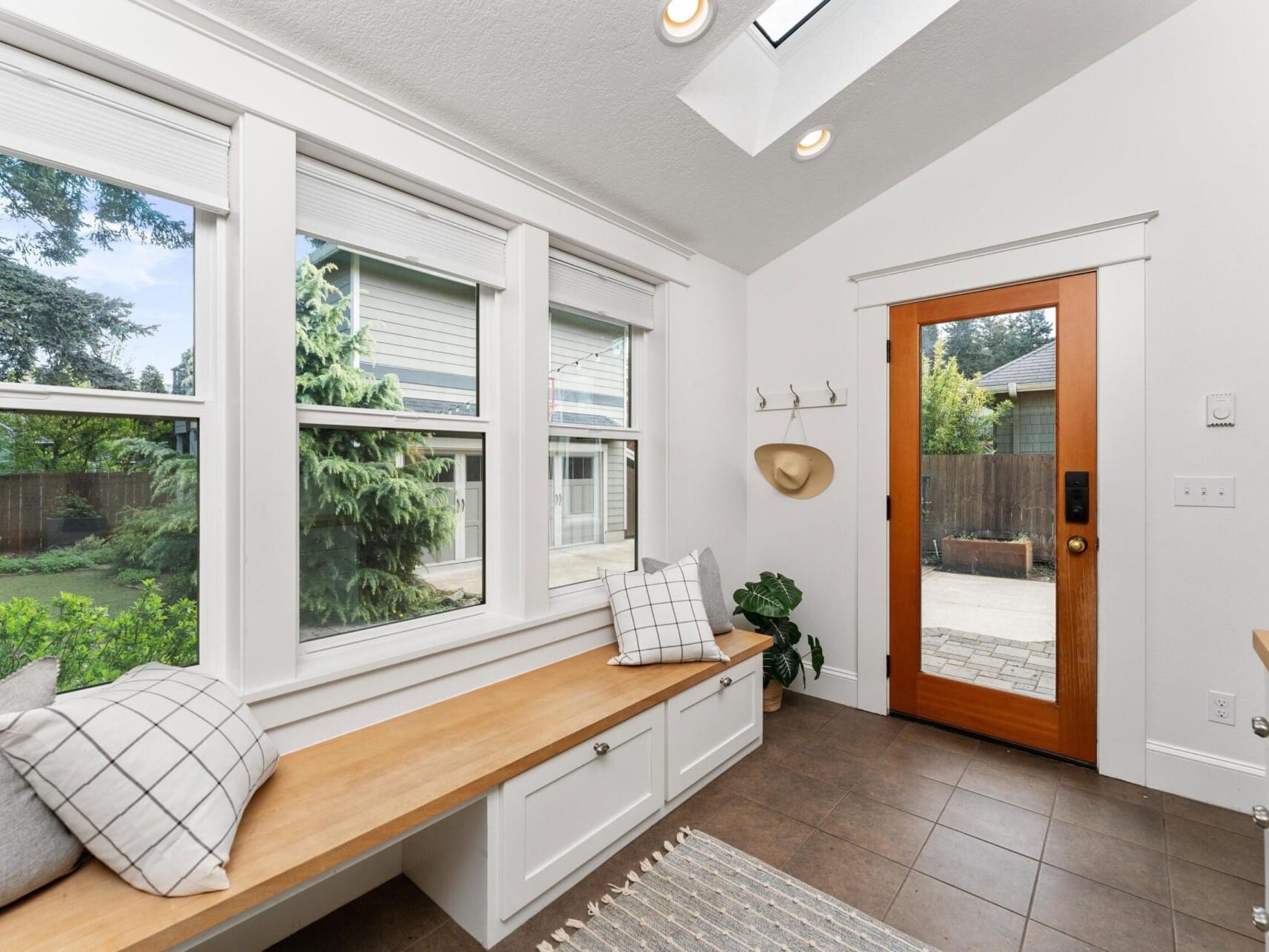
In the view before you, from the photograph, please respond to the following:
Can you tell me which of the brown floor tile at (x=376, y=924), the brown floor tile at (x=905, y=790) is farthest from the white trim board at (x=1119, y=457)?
the brown floor tile at (x=376, y=924)

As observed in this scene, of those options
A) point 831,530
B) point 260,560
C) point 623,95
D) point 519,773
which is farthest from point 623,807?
point 623,95

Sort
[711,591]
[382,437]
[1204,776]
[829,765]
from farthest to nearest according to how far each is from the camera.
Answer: [711,591] < [829,765] < [1204,776] < [382,437]

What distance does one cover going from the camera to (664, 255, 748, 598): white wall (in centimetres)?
294

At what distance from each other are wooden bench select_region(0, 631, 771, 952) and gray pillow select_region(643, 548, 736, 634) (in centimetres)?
35

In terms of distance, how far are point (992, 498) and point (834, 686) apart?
125 cm

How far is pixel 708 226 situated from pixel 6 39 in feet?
7.68

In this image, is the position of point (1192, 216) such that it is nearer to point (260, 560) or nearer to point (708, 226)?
point (708, 226)

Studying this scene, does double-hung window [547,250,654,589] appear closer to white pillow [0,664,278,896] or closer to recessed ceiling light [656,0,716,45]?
recessed ceiling light [656,0,716,45]

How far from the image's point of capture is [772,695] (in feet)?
9.77

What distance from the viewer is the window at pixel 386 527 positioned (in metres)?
1.81

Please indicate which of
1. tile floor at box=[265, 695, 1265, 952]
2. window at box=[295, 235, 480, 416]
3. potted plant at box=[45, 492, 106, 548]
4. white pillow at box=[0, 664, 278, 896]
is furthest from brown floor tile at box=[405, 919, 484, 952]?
window at box=[295, 235, 480, 416]

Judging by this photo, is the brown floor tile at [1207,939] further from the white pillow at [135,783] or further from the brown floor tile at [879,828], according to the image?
the white pillow at [135,783]

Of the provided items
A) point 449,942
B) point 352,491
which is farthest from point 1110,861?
point 352,491

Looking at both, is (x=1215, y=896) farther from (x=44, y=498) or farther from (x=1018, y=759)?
(x=44, y=498)
